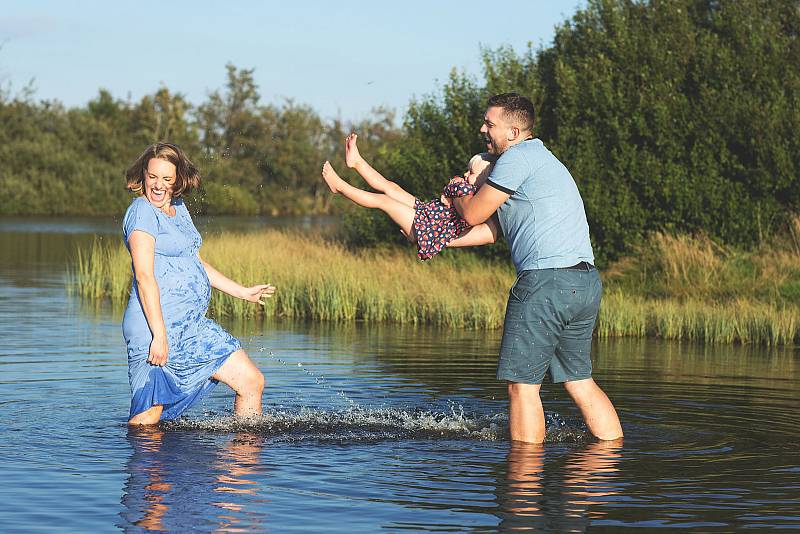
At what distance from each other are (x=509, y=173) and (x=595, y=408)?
171cm

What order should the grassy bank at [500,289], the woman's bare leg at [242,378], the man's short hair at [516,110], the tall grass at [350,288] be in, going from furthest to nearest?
1. the tall grass at [350,288]
2. the grassy bank at [500,289]
3. the woman's bare leg at [242,378]
4. the man's short hair at [516,110]

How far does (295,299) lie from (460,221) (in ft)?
36.7

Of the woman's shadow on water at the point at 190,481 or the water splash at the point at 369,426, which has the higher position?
the water splash at the point at 369,426

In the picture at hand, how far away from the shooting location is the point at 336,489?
6.80 m

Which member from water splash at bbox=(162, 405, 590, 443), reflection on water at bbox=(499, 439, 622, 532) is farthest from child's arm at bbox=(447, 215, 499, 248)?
water splash at bbox=(162, 405, 590, 443)

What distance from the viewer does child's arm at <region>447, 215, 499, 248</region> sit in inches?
302

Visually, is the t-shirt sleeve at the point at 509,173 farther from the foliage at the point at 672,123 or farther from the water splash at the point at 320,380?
the foliage at the point at 672,123

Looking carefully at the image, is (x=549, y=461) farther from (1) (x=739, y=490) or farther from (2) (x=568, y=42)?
(2) (x=568, y=42)

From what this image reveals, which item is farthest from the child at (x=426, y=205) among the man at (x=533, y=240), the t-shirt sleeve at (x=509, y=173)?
the t-shirt sleeve at (x=509, y=173)

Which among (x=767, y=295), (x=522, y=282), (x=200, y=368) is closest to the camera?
(x=522, y=282)

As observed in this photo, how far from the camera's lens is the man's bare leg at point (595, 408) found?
25.6ft

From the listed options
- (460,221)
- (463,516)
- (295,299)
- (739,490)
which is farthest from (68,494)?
(295,299)

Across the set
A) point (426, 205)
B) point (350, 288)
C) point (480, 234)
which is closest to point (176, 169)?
point (426, 205)

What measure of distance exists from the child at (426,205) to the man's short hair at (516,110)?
0.39m
